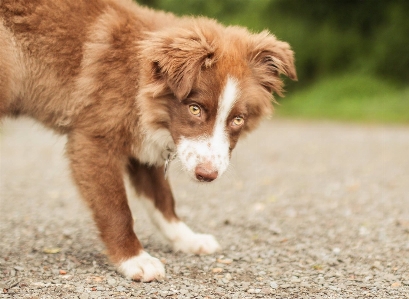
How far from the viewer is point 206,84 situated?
415 cm

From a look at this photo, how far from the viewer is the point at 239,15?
72.5 feet

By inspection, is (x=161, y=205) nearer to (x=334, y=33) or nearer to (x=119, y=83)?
(x=119, y=83)

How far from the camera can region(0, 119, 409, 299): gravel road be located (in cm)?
420

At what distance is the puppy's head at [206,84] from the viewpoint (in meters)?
4.12

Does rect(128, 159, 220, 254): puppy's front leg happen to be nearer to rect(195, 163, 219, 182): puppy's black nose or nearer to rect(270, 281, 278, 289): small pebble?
rect(270, 281, 278, 289): small pebble

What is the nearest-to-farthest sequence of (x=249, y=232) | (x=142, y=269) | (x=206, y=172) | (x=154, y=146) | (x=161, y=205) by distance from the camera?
1. (x=206, y=172)
2. (x=142, y=269)
3. (x=154, y=146)
4. (x=161, y=205)
5. (x=249, y=232)

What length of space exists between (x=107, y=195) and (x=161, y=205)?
877 millimetres

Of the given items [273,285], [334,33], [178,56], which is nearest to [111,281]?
[273,285]

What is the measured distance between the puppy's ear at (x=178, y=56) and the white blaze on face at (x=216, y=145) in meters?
0.25

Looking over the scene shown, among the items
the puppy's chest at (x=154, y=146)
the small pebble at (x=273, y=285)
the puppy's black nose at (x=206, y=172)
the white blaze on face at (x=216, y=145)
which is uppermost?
the white blaze on face at (x=216, y=145)

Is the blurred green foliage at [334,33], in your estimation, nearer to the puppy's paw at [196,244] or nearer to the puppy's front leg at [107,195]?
the puppy's paw at [196,244]

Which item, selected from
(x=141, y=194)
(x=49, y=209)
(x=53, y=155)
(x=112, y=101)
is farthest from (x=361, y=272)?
(x=53, y=155)

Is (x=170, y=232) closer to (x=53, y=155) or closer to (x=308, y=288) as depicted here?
(x=308, y=288)

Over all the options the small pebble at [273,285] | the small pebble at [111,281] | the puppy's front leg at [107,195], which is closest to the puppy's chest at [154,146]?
the puppy's front leg at [107,195]
